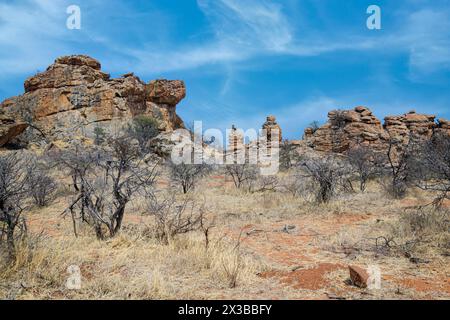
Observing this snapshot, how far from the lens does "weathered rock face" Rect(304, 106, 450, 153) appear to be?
30.0 m

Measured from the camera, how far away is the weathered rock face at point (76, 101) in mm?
31391

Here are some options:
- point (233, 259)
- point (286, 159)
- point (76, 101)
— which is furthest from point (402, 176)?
point (76, 101)

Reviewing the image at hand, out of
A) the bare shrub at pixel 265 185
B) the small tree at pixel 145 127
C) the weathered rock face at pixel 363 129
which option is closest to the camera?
the bare shrub at pixel 265 185

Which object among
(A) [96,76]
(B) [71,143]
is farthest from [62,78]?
(B) [71,143]

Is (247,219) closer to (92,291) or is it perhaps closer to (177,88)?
(92,291)

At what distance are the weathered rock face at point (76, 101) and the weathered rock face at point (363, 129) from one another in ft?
43.5

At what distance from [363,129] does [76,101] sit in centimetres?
2355

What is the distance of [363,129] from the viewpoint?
99.6ft

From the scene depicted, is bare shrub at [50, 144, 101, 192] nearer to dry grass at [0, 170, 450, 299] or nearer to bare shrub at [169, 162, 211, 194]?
dry grass at [0, 170, 450, 299]

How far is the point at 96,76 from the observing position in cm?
3428

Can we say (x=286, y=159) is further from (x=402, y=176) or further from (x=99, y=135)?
(x=99, y=135)

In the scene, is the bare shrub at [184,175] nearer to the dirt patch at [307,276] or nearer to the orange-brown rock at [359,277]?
the dirt patch at [307,276]

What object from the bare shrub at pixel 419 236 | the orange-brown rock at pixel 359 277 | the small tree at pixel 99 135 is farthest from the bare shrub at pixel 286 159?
the orange-brown rock at pixel 359 277
